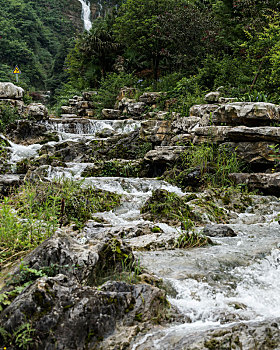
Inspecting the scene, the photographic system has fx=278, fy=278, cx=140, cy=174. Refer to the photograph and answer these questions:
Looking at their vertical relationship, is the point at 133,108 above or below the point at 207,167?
above

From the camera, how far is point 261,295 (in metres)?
2.76

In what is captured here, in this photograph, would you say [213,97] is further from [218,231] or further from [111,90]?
[111,90]

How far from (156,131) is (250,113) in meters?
3.94

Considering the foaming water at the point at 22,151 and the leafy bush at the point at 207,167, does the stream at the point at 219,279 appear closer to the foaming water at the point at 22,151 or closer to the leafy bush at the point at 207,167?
the leafy bush at the point at 207,167

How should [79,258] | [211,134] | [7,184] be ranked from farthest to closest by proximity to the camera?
1. [211,134]
2. [7,184]
3. [79,258]

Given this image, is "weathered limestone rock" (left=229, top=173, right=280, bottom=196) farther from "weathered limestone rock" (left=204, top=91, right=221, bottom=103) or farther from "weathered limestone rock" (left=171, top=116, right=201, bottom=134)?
"weathered limestone rock" (left=204, top=91, right=221, bottom=103)

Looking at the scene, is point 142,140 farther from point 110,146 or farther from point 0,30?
point 0,30

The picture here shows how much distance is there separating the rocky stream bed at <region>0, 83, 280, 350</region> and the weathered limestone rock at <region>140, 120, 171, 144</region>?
2.97m

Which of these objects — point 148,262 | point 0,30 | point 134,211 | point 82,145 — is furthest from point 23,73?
point 148,262

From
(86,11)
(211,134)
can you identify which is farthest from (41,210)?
(86,11)

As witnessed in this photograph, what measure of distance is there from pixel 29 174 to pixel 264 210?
5.96 metres

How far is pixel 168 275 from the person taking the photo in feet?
10.2

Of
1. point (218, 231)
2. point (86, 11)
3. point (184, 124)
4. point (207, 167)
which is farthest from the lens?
point (86, 11)

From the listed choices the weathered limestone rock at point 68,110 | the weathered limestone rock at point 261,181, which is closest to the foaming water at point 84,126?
the weathered limestone rock at point 68,110
